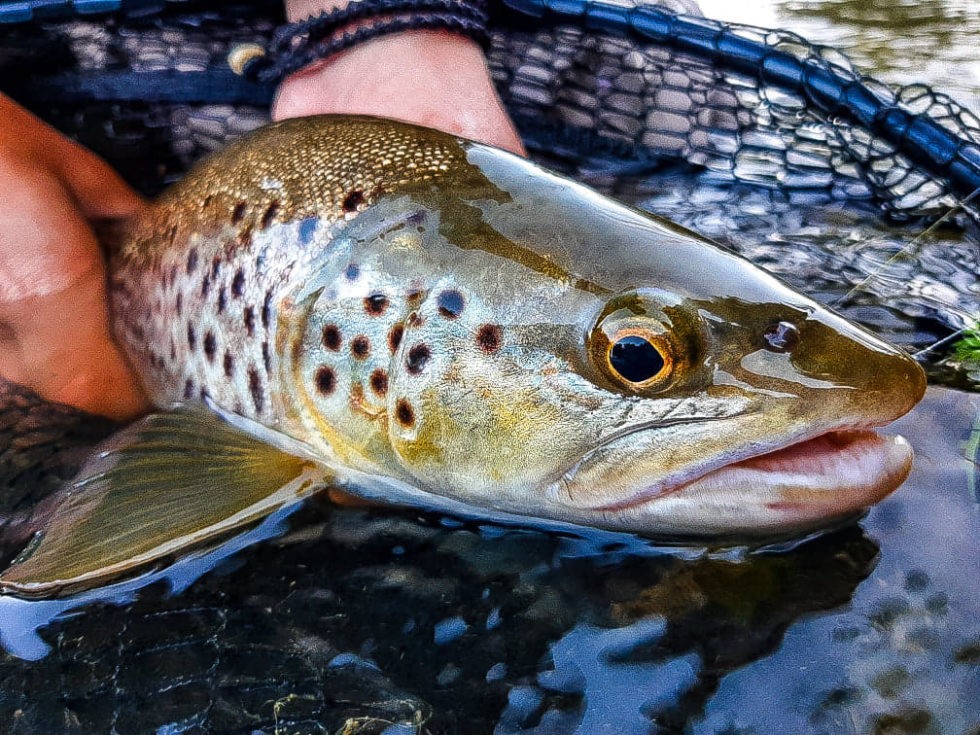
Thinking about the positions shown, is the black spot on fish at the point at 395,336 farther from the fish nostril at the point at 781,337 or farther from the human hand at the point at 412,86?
the human hand at the point at 412,86

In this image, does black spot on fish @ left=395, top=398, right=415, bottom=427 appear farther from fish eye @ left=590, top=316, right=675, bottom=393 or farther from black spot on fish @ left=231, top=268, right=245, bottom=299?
black spot on fish @ left=231, top=268, right=245, bottom=299

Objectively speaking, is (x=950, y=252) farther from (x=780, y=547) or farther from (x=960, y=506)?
(x=780, y=547)

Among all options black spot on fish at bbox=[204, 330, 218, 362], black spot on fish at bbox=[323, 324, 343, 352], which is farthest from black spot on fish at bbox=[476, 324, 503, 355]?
black spot on fish at bbox=[204, 330, 218, 362]

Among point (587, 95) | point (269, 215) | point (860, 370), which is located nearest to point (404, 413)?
point (269, 215)

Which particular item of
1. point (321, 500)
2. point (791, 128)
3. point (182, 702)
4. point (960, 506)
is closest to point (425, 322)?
point (321, 500)

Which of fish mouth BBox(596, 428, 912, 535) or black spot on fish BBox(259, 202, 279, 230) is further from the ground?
black spot on fish BBox(259, 202, 279, 230)

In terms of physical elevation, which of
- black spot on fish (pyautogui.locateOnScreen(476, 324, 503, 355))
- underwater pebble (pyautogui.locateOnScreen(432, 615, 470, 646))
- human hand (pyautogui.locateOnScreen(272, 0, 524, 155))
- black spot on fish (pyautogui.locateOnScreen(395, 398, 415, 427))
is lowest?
underwater pebble (pyautogui.locateOnScreen(432, 615, 470, 646))

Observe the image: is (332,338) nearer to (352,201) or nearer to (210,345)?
(352,201)
